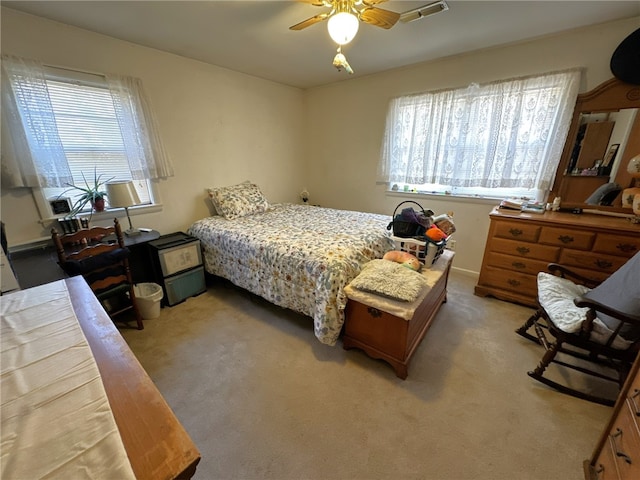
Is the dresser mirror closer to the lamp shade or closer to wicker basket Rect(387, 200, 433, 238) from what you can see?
wicker basket Rect(387, 200, 433, 238)

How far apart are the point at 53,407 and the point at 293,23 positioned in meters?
2.56

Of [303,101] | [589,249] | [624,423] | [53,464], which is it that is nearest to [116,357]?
[53,464]

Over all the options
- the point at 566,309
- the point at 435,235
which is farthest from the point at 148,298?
the point at 566,309

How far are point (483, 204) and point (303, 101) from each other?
295 centimetres

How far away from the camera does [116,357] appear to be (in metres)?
0.78

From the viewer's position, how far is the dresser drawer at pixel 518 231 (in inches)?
86.4

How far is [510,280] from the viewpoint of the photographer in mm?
2391

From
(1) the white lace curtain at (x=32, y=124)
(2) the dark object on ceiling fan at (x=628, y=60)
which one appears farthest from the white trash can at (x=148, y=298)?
(2) the dark object on ceiling fan at (x=628, y=60)

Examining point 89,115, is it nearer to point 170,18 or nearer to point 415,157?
point 170,18

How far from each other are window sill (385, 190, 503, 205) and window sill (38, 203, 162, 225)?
9.10 feet

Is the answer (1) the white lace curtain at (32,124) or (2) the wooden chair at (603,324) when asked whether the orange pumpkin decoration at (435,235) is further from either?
(1) the white lace curtain at (32,124)

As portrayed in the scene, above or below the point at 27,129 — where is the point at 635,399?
below

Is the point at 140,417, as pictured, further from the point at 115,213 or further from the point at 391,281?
the point at 115,213

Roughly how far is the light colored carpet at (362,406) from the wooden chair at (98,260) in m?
0.43
